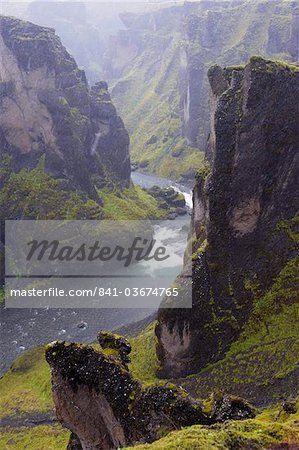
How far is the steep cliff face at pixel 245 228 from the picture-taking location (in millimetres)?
39125

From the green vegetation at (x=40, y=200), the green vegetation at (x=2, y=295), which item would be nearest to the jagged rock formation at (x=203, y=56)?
the green vegetation at (x=40, y=200)

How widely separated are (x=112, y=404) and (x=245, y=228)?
68.8 feet

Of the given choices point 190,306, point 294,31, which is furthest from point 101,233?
point 294,31

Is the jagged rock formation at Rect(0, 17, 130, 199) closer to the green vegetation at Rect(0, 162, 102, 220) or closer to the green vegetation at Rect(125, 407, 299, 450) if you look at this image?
the green vegetation at Rect(0, 162, 102, 220)

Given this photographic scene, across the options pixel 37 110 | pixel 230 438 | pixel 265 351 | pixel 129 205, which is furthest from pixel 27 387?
pixel 129 205

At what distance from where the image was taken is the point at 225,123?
40.0m

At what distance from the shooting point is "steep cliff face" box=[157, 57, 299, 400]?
39125 millimetres

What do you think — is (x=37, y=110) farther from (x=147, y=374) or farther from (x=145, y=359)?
(x=147, y=374)

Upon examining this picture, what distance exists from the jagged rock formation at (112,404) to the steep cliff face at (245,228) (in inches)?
538

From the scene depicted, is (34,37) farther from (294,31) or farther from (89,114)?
(294,31)

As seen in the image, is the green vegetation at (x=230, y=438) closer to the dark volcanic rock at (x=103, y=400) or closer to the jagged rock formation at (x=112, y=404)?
the jagged rock formation at (x=112, y=404)

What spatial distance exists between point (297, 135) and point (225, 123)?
5.94 meters

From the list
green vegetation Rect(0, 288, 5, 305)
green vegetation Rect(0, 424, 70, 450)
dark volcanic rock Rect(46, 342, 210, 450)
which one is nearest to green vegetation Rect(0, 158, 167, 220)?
green vegetation Rect(0, 288, 5, 305)

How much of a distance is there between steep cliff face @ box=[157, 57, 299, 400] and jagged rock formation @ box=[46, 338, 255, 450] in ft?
44.8
